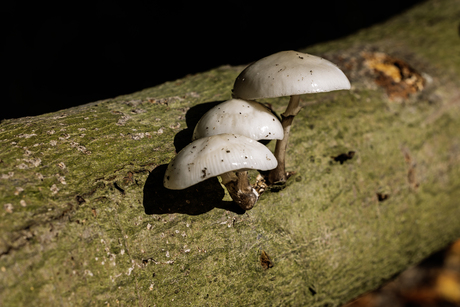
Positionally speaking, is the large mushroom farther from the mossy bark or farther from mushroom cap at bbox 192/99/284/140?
the mossy bark

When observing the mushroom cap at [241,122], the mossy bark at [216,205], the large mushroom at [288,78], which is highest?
the large mushroom at [288,78]

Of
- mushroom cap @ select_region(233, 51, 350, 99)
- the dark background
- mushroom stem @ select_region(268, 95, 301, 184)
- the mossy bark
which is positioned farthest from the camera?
the dark background

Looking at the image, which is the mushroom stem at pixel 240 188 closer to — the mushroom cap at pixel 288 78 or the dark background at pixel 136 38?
the mushroom cap at pixel 288 78

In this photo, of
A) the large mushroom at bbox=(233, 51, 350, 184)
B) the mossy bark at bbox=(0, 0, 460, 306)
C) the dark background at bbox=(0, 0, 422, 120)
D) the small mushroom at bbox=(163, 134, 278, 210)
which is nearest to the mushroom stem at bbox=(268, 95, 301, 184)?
the mossy bark at bbox=(0, 0, 460, 306)

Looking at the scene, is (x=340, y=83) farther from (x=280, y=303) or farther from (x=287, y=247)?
(x=280, y=303)

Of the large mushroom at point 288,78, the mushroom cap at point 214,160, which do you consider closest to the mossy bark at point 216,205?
the mushroom cap at point 214,160

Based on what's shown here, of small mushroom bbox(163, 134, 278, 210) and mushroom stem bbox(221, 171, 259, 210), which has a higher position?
small mushroom bbox(163, 134, 278, 210)

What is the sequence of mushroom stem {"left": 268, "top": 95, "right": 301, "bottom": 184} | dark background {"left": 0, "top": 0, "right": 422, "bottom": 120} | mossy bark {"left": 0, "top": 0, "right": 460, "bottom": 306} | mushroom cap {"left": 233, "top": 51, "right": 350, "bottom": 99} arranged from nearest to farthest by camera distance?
mossy bark {"left": 0, "top": 0, "right": 460, "bottom": 306}, mushroom cap {"left": 233, "top": 51, "right": 350, "bottom": 99}, mushroom stem {"left": 268, "top": 95, "right": 301, "bottom": 184}, dark background {"left": 0, "top": 0, "right": 422, "bottom": 120}
